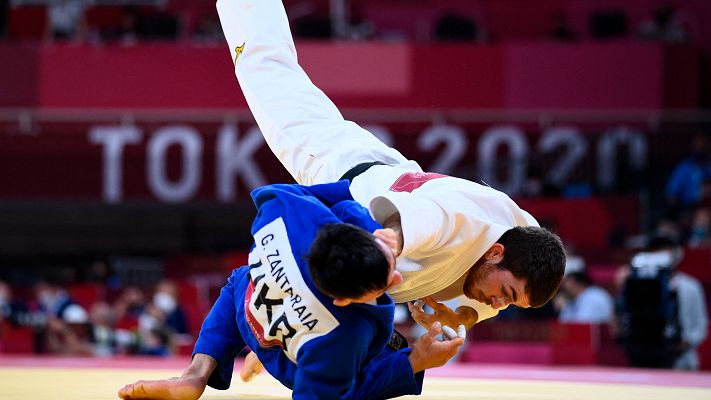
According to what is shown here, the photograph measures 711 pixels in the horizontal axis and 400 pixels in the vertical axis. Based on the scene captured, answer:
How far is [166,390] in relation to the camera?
3352 mm

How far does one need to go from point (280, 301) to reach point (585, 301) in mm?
5983

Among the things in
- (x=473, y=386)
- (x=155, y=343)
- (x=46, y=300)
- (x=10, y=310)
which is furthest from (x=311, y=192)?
(x=10, y=310)

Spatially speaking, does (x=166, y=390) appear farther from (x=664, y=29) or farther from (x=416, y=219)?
(x=664, y=29)

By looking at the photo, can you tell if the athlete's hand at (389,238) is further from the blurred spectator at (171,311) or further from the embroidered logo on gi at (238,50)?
the blurred spectator at (171,311)

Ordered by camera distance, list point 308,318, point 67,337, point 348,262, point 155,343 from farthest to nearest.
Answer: point 67,337
point 155,343
point 308,318
point 348,262

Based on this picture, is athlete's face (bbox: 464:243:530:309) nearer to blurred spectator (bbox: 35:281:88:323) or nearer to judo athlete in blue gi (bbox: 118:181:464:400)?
judo athlete in blue gi (bbox: 118:181:464:400)

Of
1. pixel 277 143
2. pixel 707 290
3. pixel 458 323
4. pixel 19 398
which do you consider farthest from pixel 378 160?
pixel 707 290

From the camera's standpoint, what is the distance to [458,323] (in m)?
3.63

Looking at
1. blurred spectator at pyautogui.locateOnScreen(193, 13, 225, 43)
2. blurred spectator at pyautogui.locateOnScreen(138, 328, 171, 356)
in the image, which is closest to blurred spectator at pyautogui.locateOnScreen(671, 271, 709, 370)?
blurred spectator at pyautogui.locateOnScreen(138, 328, 171, 356)

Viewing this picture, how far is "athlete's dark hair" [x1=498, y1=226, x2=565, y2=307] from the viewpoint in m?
3.33

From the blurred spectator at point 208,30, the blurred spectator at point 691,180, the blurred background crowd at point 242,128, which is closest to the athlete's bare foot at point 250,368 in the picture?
the blurred background crowd at point 242,128

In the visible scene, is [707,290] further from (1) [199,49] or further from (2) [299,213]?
(2) [299,213]

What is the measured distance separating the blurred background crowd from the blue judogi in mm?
8308

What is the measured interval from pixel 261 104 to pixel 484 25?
37.4 feet
